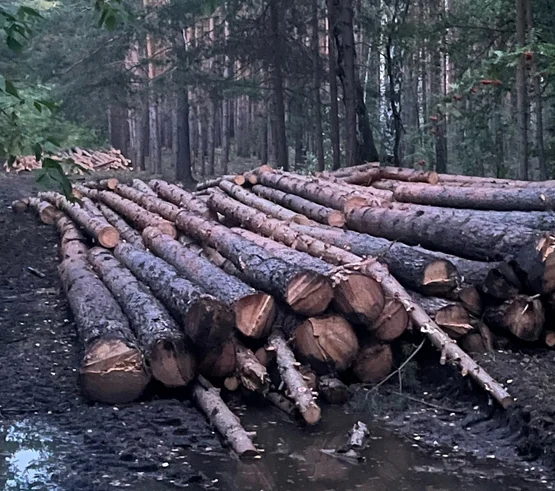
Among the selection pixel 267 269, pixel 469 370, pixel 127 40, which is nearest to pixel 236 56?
pixel 127 40

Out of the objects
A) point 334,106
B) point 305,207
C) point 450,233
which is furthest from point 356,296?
point 334,106

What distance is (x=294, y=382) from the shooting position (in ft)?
20.8

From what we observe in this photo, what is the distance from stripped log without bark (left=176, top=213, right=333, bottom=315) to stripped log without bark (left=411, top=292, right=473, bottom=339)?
39.7 inches

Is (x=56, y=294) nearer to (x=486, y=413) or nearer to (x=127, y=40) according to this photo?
→ (x=486, y=413)

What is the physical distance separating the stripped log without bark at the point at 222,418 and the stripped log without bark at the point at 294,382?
50cm

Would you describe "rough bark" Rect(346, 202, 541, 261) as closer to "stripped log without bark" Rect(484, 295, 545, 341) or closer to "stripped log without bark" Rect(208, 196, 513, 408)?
"stripped log without bark" Rect(484, 295, 545, 341)

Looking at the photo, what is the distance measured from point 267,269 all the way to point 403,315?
1.36m

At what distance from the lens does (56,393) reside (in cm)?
678

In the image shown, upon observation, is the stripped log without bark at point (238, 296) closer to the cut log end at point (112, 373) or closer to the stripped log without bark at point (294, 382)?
the stripped log without bark at point (294, 382)

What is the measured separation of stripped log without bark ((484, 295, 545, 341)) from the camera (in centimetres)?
A: 716

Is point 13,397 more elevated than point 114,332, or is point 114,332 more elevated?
point 114,332

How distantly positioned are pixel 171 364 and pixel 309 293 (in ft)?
4.33

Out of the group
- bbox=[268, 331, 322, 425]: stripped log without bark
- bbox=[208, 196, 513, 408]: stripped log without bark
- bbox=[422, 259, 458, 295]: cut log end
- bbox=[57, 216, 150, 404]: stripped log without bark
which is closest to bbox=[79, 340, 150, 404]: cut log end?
bbox=[57, 216, 150, 404]: stripped log without bark

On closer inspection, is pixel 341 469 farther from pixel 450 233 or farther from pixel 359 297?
pixel 450 233
